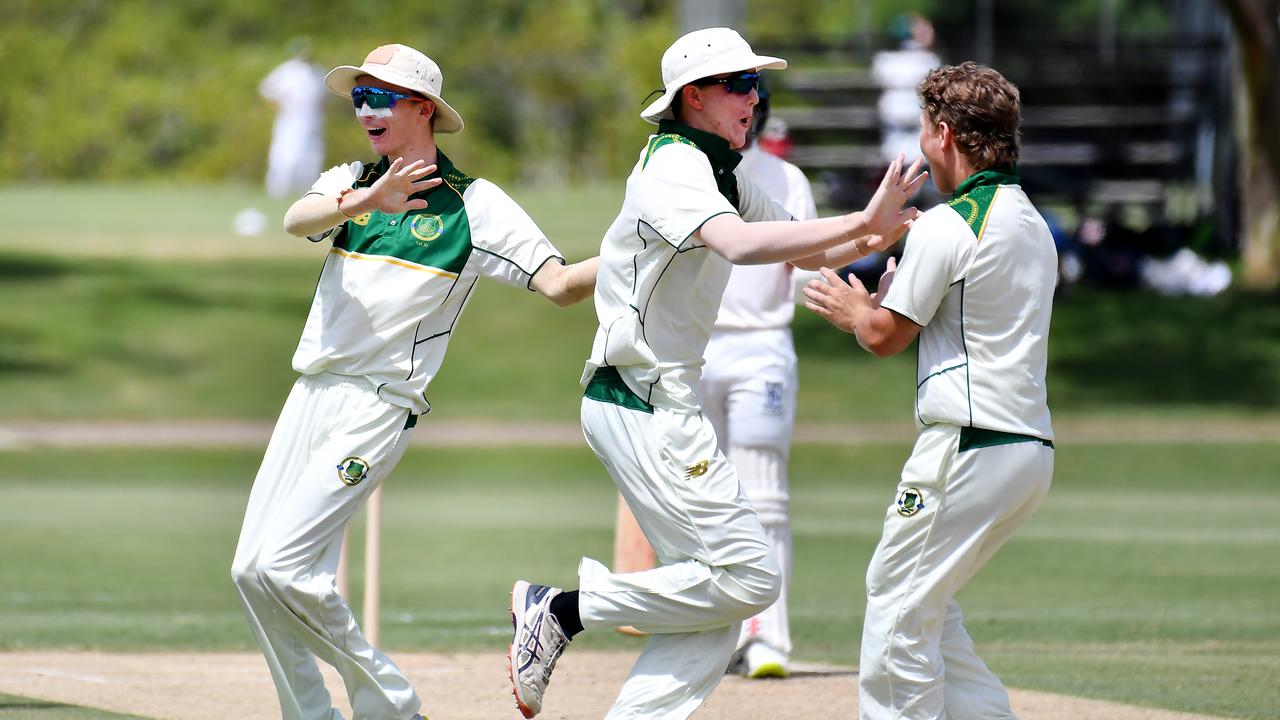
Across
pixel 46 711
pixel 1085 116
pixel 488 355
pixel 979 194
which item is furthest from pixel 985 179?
pixel 1085 116

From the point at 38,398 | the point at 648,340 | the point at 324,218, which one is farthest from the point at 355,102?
the point at 38,398

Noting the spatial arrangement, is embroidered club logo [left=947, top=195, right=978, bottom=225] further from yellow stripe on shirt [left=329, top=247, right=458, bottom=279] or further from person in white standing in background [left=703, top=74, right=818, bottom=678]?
person in white standing in background [left=703, top=74, right=818, bottom=678]

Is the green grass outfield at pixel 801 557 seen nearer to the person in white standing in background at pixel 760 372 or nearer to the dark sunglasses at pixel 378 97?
the person in white standing in background at pixel 760 372

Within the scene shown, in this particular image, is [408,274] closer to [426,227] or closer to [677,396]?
[426,227]

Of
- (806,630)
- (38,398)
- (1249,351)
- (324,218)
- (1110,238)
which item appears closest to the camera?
(324,218)

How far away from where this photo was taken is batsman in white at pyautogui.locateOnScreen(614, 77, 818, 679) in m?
7.89

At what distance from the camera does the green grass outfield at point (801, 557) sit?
873cm

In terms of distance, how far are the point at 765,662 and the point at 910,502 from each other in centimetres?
237

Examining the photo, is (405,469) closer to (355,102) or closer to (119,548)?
(119,548)

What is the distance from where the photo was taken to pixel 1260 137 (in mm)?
23438

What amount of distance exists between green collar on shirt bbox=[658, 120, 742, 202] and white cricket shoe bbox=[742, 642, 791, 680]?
8.21ft

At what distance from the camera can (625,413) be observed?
566cm

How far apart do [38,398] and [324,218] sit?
51.9ft

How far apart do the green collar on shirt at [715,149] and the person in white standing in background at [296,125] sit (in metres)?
23.8
